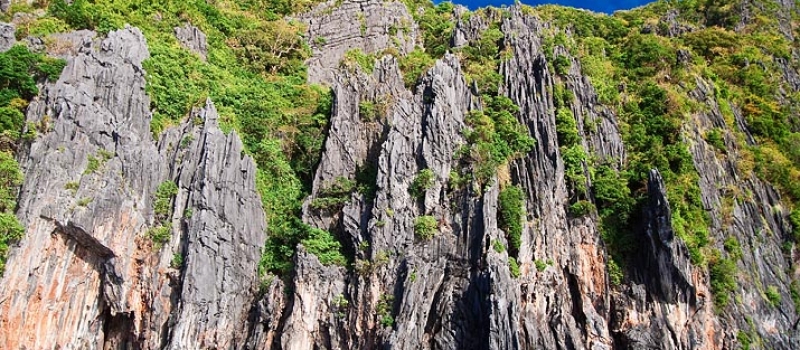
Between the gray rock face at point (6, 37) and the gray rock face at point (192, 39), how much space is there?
334 inches

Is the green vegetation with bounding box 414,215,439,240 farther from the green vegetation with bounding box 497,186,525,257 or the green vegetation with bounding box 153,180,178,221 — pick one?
the green vegetation with bounding box 153,180,178,221

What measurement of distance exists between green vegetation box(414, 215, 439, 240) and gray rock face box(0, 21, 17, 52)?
66.4ft

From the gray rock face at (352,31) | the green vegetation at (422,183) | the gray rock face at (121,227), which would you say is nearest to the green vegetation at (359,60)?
the gray rock face at (352,31)

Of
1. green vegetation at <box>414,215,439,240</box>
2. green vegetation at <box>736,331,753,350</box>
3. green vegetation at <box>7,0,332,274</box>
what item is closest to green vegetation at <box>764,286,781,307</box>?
green vegetation at <box>736,331,753,350</box>

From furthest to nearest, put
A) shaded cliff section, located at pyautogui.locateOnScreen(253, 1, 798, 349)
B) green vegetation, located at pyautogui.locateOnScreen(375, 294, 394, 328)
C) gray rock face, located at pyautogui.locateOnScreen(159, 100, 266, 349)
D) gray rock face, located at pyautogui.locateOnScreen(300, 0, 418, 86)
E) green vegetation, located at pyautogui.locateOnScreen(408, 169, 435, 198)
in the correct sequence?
gray rock face, located at pyautogui.locateOnScreen(300, 0, 418, 86)
green vegetation, located at pyautogui.locateOnScreen(408, 169, 435, 198)
gray rock face, located at pyautogui.locateOnScreen(159, 100, 266, 349)
shaded cliff section, located at pyautogui.locateOnScreen(253, 1, 798, 349)
green vegetation, located at pyautogui.locateOnScreen(375, 294, 394, 328)

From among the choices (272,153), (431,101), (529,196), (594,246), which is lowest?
(594,246)

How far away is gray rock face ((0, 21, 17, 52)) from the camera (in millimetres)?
30237

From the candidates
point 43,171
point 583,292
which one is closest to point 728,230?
point 583,292

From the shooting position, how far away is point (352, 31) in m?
42.2

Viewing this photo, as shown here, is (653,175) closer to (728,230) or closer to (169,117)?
(728,230)

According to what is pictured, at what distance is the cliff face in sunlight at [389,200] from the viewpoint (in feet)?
87.8

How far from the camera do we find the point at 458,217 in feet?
95.5

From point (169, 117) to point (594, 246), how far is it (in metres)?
21.0

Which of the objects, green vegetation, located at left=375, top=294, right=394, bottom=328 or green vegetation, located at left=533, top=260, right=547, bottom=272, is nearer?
green vegetation, located at left=375, top=294, right=394, bottom=328
